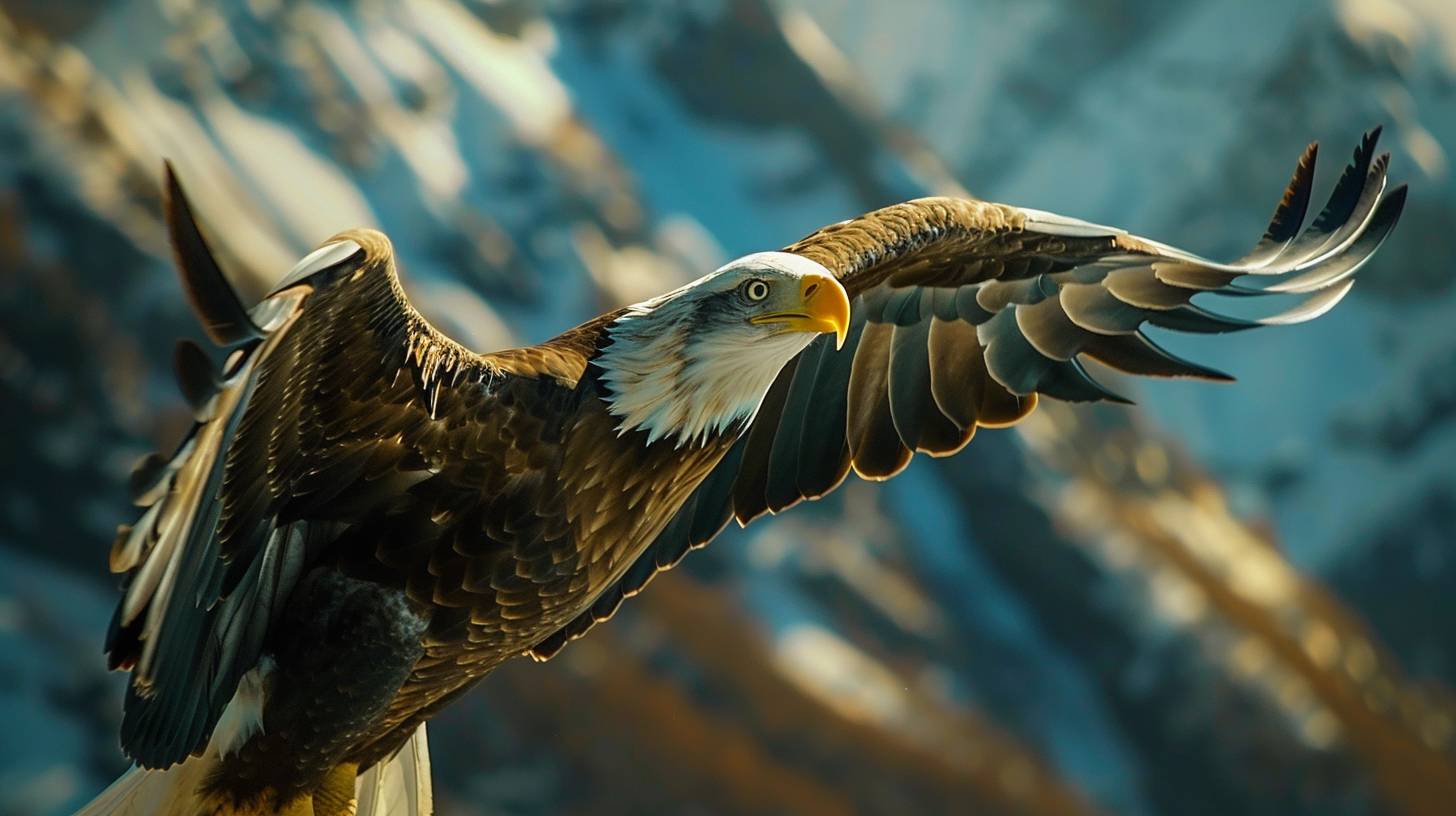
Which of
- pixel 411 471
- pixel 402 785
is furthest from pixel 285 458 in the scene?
pixel 402 785

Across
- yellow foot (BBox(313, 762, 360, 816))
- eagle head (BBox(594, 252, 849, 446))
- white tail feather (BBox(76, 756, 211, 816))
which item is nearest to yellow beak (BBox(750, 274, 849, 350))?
eagle head (BBox(594, 252, 849, 446))

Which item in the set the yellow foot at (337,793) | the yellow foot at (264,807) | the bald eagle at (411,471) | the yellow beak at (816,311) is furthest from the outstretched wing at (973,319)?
the yellow foot at (264,807)

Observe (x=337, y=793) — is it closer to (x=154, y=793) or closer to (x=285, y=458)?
(x=154, y=793)

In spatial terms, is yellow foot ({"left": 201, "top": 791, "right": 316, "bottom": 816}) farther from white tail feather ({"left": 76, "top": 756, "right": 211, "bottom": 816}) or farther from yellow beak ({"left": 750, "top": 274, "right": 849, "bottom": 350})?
yellow beak ({"left": 750, "top": 274, "right": 849, "bottom": 350})

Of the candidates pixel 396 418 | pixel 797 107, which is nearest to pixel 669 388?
pixel 396 418

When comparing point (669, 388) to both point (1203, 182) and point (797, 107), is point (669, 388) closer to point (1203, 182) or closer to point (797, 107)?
point (797, 107)

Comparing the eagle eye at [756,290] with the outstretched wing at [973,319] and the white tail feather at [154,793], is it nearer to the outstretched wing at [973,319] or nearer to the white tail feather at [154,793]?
the outstretched wing at [973,319]
